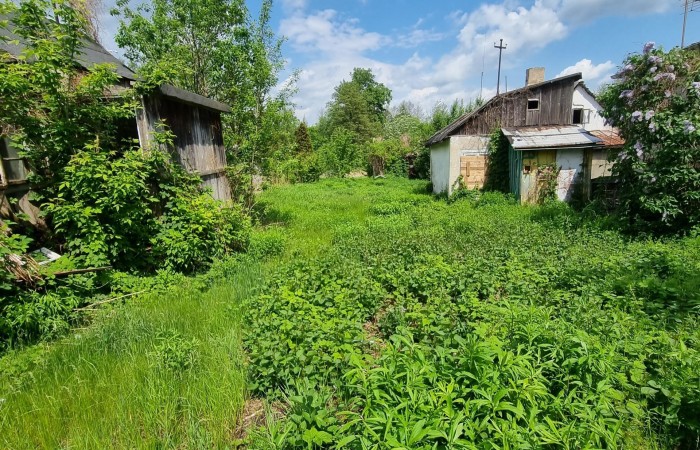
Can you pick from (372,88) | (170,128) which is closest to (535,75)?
(170,128)

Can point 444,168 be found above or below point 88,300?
above

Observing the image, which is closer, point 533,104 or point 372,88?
point 533,104

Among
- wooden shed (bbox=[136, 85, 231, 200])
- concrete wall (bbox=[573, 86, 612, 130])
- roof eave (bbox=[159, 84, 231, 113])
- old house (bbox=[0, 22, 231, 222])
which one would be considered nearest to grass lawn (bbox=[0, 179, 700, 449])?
old house (bbox=[0, 22, 231, 222])

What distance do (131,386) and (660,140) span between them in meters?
11.1

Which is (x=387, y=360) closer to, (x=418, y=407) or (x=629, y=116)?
(x=418, y=407)

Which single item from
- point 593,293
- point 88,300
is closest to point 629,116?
point 593,293

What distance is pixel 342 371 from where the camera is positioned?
3.11 m

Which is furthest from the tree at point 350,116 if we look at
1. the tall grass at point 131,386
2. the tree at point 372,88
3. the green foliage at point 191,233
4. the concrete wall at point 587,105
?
the tall grass at point 131,386

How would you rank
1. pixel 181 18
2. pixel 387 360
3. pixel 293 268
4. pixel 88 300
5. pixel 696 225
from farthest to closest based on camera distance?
1. pixel 181 18
2. pixel 696 225
3. pixel 293 268
4. pixel 88 300
5. pixel 387 360

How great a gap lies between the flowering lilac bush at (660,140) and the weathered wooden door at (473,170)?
6046 millimetres

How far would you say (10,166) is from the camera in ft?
16.9

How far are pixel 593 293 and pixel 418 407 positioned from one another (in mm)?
3622

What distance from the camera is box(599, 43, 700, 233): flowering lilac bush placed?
25.6 feet

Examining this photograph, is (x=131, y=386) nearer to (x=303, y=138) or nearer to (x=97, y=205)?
(x=97, y=205)
